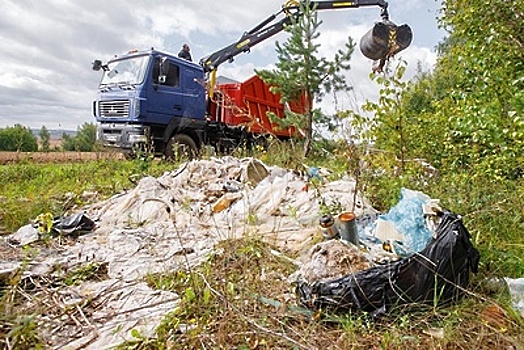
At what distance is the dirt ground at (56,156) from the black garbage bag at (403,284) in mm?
6781

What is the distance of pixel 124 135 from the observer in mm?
7129

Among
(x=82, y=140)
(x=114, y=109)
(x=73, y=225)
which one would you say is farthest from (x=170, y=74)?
(x=73, y=225)

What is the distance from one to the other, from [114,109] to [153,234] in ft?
17.9

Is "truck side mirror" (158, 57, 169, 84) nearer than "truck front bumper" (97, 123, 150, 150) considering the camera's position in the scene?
No

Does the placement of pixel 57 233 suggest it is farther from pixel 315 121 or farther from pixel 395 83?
pixel 315 121

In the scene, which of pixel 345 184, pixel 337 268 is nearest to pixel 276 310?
pixel 337 268

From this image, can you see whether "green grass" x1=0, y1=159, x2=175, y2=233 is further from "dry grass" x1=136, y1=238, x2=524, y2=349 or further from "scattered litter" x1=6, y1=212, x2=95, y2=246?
"dry grass" x1=136, y1=238, x2=524, y2=349

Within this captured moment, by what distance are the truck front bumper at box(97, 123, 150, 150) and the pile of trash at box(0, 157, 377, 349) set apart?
2.80 metres

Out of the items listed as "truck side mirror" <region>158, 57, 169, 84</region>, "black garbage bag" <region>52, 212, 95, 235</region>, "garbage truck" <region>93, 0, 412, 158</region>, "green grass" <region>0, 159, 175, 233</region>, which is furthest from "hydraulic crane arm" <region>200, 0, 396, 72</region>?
"black garbage bag" <region>52, 212, 95, 235</region>

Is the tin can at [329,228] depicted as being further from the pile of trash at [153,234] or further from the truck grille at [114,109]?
the truck grille at [114,109]

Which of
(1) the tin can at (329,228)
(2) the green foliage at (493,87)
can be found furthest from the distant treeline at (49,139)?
(2) the green foliage at (493,87)

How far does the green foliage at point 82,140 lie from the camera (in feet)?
28.5

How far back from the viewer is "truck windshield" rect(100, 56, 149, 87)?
7.27 meters

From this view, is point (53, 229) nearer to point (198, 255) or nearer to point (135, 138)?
point (198, 255)
